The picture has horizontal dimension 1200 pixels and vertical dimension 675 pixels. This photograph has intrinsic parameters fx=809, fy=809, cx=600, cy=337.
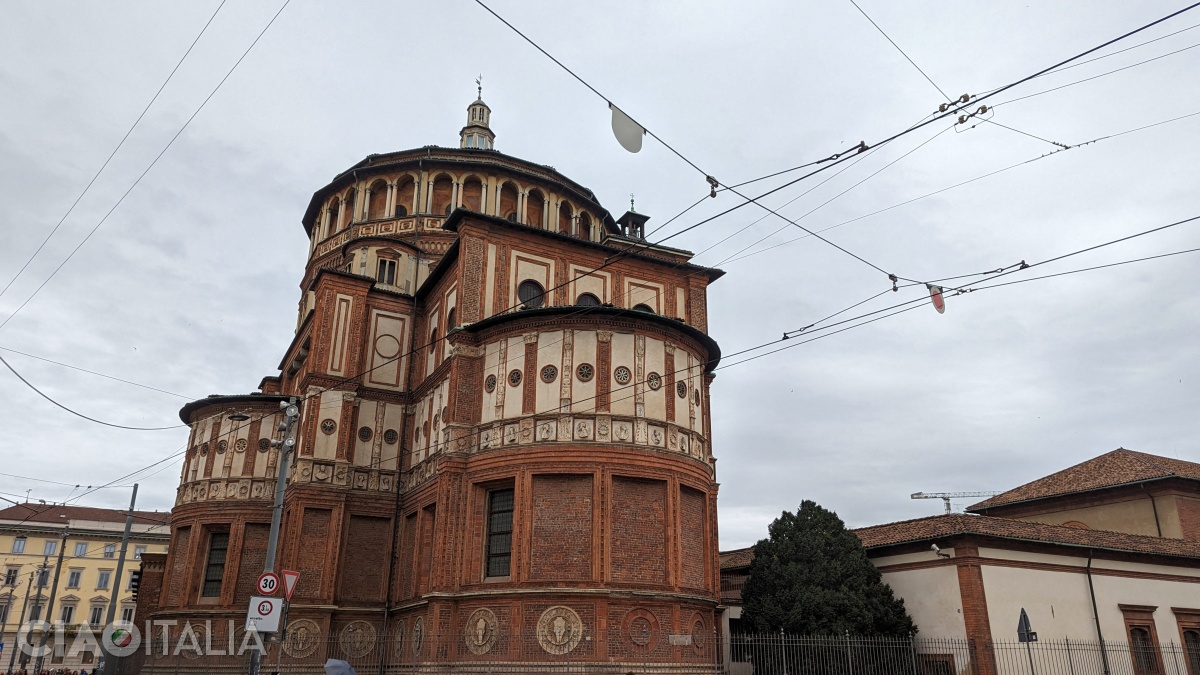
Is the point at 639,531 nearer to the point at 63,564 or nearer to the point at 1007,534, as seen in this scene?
the point at 1007,534

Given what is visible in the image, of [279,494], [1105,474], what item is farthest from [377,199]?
[1105,474]

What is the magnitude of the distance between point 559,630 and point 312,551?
9933mm

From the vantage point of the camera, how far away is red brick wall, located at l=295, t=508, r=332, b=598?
82.2 feet

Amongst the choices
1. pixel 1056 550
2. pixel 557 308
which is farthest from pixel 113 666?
pixel 1056 550

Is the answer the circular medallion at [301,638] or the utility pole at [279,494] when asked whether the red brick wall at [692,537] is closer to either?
the utility pole at [279,494]

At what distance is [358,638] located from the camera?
83.5 ft

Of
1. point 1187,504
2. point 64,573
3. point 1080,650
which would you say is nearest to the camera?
point 1080,650

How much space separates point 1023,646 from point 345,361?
23047 mm

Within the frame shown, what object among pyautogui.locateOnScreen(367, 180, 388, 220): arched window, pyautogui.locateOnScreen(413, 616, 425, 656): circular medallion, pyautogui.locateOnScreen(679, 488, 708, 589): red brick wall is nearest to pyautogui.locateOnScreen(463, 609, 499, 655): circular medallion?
pyautogui.locateOnScreen(413, 616, 425, 656): circular medallion

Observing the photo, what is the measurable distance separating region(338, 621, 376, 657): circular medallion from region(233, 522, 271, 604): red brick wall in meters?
4.06

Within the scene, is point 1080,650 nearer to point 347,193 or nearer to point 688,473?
point 688,473

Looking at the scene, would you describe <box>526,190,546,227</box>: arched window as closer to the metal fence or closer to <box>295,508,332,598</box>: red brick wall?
<box>295,508,332,598</box>: red brick wall

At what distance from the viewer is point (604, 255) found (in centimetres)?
2756

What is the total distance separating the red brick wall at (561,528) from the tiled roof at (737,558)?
11991 mm
